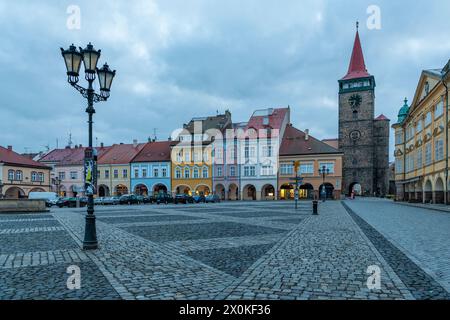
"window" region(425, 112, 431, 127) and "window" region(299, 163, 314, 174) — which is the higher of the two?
"window" region(425, 112, 431, 127)

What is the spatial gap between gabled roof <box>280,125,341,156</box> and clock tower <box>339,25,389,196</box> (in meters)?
19.2

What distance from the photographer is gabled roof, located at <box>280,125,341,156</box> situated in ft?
173

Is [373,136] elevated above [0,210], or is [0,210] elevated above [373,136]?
[373,136]

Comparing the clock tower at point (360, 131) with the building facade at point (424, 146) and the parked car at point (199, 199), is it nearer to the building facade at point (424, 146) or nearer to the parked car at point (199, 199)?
the building facade at point (424, 146)

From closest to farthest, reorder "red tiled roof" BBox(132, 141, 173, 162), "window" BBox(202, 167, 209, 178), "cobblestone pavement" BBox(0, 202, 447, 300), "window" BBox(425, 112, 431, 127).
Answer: "cobblestone pavement" BBox(0, 202, 447, 300) → "window" BBox(425, 112, 431, 127) → "window" BBox(202, 167, 209, 178) → "red tiled roof" BBox(132, 141, 173, 162)

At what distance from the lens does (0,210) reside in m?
24.6

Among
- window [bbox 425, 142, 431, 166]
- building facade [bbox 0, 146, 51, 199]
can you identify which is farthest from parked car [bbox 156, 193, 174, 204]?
window [bbox 425, 142, 431, 166]

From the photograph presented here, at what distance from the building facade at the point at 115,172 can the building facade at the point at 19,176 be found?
9.68 meters

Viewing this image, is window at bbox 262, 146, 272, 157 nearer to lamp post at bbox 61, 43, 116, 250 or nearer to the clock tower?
the clock tower

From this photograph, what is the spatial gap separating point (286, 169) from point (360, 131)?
29.1m

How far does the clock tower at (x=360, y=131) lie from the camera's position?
72.8 meters

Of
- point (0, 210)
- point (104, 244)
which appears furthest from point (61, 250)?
point (0, 210)

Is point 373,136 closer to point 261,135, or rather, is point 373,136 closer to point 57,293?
point 261,135
